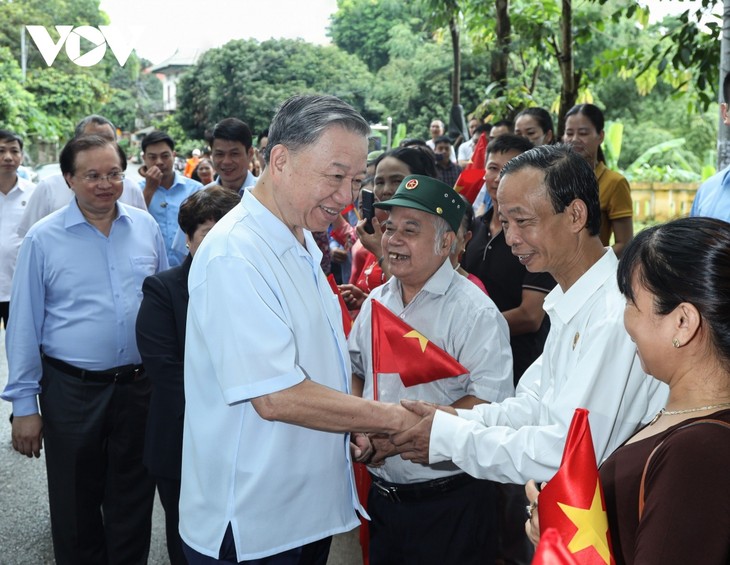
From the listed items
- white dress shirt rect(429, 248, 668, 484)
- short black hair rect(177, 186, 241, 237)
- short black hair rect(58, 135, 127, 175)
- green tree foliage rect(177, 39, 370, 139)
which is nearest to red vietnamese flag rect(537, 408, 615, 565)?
white dress shirt rect(429, 248, 668, 484)

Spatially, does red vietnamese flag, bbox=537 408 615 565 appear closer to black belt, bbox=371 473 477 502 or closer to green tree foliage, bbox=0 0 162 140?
black belt, bbox=371 473 477 502

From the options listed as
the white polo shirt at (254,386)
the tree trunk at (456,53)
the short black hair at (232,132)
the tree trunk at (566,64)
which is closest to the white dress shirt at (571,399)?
the white polo shirt at (254,386)

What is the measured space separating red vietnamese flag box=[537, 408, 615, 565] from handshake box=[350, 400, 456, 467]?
857 mm

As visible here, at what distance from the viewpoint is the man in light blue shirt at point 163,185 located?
19.4 ft

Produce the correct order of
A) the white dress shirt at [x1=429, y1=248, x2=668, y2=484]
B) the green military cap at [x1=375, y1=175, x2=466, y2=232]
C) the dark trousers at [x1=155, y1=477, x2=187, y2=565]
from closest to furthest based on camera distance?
the white dress shirt at [x1=429, y1=248, x2=668, y2=484] → the green military cap at [x1=375, y1=175, x2=466, y2=232] → the dark trousers at [x1=155, y1=477, x2=187, y2=565]

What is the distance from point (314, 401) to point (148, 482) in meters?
2.18

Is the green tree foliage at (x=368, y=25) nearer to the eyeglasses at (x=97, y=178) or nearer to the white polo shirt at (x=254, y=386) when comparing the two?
the eyeglasses at (x=97, y=178)

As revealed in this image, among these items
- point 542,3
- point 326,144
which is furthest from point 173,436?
point 542,3

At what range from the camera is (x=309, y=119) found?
7.14 ft

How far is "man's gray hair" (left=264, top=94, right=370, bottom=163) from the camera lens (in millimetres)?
2176

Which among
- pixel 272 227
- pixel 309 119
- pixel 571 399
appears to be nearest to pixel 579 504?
pixel 571 399

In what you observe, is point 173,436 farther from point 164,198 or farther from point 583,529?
point 164,198

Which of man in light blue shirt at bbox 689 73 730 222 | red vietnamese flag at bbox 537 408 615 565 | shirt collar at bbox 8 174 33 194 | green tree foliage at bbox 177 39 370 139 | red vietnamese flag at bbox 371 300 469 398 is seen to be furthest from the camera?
green tree foliage at bbox 177 39 370 139

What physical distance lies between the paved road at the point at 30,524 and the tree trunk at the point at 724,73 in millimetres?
2985
